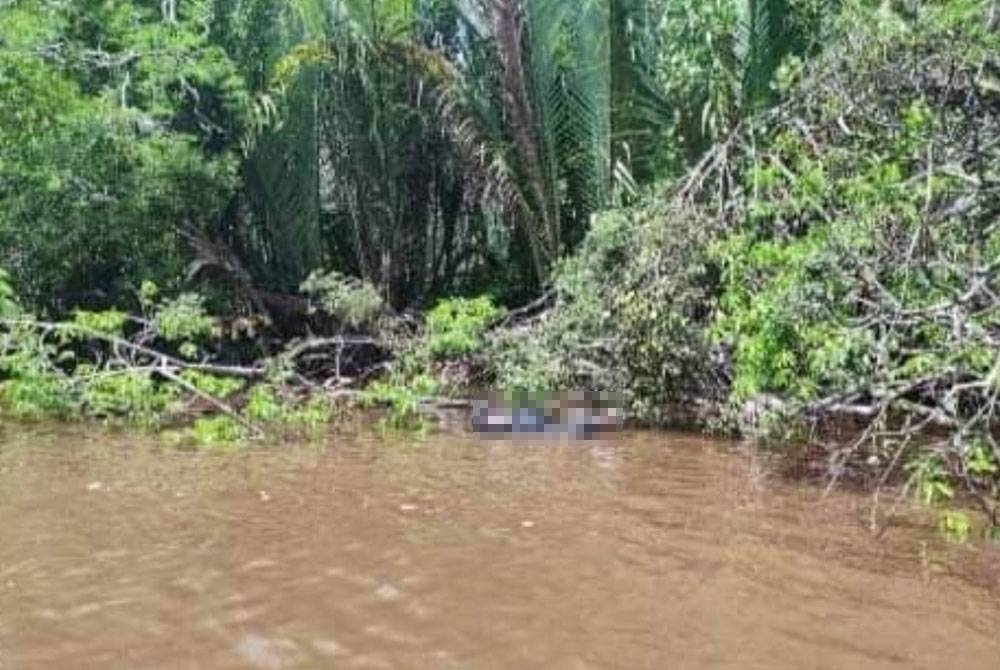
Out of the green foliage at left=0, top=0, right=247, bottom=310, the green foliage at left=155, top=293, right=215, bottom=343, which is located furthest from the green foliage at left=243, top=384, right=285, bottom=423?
the green foliage at left=0, top=0, right=247, bottom=310

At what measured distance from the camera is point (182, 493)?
6.71 meters

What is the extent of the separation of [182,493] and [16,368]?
2.52 meters

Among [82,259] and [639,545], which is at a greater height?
[82,259]

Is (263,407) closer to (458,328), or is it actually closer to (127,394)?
(127,394)

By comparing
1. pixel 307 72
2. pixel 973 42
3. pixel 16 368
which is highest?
pixel 307 72

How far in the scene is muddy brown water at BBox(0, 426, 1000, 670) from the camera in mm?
4113

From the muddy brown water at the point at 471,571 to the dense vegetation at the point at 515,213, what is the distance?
1.67 feet

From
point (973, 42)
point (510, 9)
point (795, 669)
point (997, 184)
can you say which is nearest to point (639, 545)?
point (795, 669)

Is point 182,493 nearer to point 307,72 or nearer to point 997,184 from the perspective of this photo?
point 997,184

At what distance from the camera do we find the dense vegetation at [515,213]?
20.5ft

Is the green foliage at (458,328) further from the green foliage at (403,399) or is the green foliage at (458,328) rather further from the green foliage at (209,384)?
the green foliage at (209,384)

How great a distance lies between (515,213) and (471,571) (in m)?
8.29

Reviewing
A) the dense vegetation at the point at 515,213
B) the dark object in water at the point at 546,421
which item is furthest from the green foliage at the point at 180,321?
the dark object in water at the point at 546,421

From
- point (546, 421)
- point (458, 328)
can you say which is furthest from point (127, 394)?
point (546, 421)
